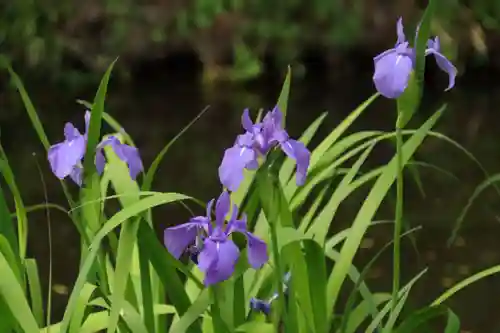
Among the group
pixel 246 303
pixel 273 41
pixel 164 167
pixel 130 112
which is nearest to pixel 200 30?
pixel 273 41

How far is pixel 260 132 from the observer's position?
0.90 meters

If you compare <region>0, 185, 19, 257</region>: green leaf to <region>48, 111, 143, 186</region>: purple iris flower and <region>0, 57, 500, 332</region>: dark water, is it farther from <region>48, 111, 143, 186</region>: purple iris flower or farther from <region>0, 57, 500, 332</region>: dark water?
<region>0, 57, 500, 332</region>: dark water

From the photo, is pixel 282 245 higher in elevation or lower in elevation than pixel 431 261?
higher

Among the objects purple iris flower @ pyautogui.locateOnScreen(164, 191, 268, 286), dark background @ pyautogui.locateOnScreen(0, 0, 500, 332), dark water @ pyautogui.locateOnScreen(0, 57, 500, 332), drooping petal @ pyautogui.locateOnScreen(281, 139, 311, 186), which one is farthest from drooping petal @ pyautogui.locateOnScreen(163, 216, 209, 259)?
dark background @ pyautogui.locateOnScreen(0, 0, 500, 332)

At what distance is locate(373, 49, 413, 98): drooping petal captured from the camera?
865mm

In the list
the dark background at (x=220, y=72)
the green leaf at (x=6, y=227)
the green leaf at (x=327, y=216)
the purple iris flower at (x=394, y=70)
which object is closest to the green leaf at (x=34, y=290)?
the green leaf at (x=6, y=227)

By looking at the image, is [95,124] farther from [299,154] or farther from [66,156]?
[299,154]

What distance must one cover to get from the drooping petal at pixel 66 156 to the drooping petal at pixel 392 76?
0.35 m

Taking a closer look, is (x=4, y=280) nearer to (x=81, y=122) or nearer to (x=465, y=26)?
(x=81, y=122)

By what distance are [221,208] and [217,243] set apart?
5cm

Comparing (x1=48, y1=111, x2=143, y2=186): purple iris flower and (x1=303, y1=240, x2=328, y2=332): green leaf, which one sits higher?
(x1=48, y1=111, x2=143, y2=186): purple iris flower

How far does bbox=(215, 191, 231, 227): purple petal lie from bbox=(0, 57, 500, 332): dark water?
1.00 m

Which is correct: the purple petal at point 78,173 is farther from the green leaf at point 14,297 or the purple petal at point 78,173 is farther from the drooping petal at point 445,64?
the drooping petal at point 445,64

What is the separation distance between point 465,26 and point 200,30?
77.5 inches
